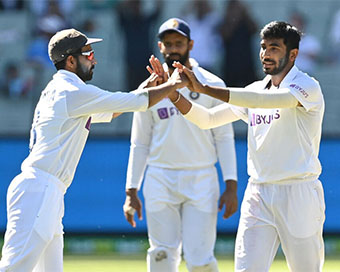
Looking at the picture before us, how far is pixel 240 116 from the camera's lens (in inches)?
240

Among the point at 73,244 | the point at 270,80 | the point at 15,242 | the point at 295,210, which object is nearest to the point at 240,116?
the point at 270,80

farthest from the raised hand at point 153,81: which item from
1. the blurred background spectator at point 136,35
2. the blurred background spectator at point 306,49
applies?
the blurred background spectator at point 306,49

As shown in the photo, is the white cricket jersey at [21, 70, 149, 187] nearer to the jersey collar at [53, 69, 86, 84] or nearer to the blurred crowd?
the jersey collar at [53, 69, 86, 84]

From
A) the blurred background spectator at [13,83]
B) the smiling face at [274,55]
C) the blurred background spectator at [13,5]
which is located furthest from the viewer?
the blurred background spectator at [13,5]

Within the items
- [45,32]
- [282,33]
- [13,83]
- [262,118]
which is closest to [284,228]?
[262,118]

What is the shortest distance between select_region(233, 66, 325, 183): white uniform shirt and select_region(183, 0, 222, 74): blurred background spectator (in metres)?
6.44

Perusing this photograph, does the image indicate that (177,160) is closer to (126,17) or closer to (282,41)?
(282,41)

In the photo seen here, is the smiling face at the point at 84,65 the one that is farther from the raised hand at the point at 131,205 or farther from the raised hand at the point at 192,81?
the raised hand at the point at 131,205

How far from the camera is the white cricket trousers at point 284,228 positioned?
560 centimetres

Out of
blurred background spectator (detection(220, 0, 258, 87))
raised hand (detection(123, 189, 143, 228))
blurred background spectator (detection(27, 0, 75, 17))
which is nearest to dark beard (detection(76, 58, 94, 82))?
raised hand (detection(123, 189, 143, 228))

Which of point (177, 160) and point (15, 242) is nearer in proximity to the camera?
point (15, 242)

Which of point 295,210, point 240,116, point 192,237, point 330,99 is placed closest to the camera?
point 295,210

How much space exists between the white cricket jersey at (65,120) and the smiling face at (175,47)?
4.59 ft

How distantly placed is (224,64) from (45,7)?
276 centimetres
